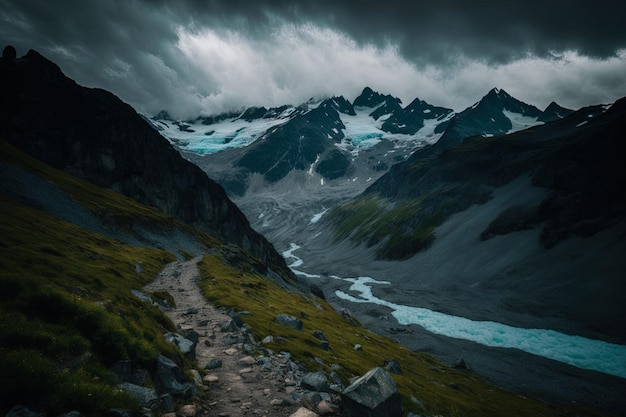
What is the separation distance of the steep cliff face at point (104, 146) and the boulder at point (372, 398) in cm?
11524

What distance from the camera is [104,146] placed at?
137250 mm

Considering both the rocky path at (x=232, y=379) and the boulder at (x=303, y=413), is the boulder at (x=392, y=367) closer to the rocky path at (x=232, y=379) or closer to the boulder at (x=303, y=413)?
the rocky path at (x=232, y=379)

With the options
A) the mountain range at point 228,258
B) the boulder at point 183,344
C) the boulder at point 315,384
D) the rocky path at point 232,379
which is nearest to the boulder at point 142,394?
the mountain range at point 228,258

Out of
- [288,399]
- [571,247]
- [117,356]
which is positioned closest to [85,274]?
[117,356]

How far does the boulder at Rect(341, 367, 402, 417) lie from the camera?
1320cm

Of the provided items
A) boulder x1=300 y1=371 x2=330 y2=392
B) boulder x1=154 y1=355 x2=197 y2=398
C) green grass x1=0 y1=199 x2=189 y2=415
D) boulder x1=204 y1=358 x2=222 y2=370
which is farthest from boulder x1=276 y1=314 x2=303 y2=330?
boulder x1=154 y1=355 x2=197 y2=398

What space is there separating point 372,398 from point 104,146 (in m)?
160

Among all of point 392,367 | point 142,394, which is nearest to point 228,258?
point 392,367

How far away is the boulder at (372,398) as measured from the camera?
13.2 meters

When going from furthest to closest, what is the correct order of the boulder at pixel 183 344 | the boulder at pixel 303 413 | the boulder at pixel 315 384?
the boulder at pixel 183 344 → the boulder at pixel 315 384 → the boulder at pixel 303 413

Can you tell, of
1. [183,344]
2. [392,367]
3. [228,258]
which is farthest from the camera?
[228,258]

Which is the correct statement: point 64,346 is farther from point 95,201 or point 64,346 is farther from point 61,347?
point 95,201

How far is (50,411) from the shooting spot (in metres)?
7.38

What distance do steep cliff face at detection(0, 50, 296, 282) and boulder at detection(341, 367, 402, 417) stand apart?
4537 inches
